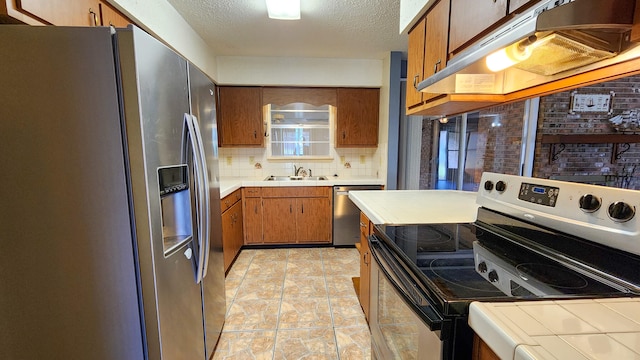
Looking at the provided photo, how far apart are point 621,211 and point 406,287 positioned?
25.5 inches

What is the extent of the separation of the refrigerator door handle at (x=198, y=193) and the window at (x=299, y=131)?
2502 mm

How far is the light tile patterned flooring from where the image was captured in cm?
176

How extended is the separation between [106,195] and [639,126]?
208 centimetres

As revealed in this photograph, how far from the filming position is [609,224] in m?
0.80

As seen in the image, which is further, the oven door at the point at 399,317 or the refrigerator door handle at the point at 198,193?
the refrigerator door handle at the point at 198,193

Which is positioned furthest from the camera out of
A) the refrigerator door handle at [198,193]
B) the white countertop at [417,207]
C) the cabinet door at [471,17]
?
the white countertop at [417,207]

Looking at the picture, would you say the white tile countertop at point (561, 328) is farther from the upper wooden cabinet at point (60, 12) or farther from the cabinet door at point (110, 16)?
the cabinet door at point (110, 16)

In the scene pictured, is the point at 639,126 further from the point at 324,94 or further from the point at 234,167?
the point at 234,167

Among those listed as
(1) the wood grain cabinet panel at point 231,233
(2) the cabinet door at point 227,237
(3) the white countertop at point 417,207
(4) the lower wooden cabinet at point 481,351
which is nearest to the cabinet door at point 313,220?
(1) the wood grain cabinet panel at point 231,233

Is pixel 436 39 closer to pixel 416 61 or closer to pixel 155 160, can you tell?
pixel 416 61

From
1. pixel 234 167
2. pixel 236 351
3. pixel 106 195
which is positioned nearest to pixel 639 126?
pixel 106 195

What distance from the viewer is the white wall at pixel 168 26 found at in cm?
166

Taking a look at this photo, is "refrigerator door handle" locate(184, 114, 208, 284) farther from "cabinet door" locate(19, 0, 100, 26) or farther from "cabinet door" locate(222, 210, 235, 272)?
"cabinet door" locate(222, 210, 235, 272)

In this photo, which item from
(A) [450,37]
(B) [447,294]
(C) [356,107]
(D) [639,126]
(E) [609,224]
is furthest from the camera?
(C) [356,107]
